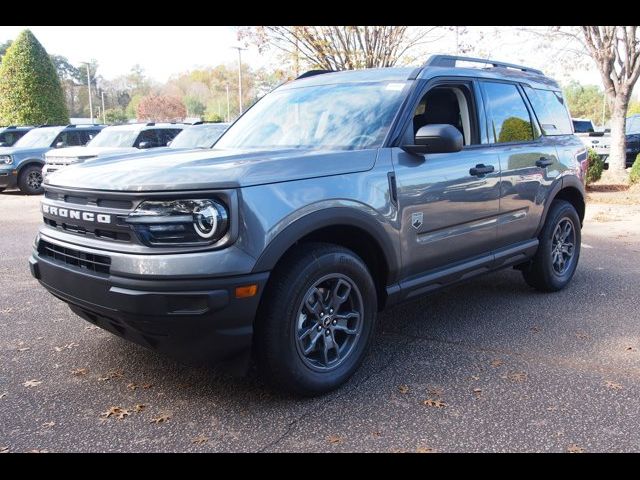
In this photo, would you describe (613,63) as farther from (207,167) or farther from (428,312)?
(207,167)

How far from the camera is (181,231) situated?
285cm

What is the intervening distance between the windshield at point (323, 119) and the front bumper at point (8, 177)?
1162 centimetres

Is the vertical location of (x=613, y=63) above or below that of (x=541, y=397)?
above

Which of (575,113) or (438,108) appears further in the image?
(575,113)

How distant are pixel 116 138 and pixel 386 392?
11.9m

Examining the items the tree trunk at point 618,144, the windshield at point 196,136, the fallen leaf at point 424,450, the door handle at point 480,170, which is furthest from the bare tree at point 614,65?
the fallen leaf at point 424,450

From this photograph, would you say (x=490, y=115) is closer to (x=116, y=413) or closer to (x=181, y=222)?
(x=181, y=222)

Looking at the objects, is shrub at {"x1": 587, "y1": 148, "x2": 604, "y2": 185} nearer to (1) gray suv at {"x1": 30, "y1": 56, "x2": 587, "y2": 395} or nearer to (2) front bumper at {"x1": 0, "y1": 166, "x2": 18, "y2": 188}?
(1) gray suv at {"x1": 30, "y1": 56, "x2": 587, "y2": 395}

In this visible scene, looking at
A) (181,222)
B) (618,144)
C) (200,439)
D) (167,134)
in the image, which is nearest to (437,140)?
(181,222)

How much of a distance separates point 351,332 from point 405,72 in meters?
1.92

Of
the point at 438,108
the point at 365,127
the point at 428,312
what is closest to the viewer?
the point at 365,127

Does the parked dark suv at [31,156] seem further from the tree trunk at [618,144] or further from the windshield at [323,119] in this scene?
the tree trunk at [618,144]

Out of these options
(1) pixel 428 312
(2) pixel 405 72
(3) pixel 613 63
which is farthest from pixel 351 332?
(3) pixel 613 63

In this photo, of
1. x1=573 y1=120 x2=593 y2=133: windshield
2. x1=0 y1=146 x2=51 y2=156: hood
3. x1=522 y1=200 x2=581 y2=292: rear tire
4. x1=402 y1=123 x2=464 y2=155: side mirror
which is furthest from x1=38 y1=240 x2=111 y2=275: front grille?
x1=573 y1=120 x2=593 y2=133: windshield
